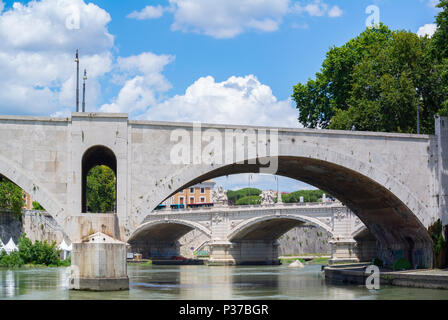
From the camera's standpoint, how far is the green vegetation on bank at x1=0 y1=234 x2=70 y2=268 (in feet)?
173

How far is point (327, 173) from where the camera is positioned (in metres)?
33.4

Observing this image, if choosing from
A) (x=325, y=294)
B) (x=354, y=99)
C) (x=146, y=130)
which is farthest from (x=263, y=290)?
(x=354, y=99)

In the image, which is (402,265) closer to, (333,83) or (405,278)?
(405,278)

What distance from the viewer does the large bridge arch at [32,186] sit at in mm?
27188

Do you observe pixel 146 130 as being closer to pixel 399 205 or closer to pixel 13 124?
pixel 13 124

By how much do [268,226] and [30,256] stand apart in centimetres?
2394

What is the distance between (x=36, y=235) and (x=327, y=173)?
34.9 metres

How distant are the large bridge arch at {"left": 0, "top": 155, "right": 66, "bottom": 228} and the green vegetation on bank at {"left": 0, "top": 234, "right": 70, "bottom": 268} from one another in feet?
89.0

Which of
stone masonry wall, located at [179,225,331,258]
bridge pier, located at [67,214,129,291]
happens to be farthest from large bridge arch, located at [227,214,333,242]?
bridge pier, located at [67,214,129,291]

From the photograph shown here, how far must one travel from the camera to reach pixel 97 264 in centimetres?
2623

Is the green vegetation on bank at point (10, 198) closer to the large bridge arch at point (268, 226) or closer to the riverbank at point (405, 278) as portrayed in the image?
the large bridge arch at point (268, 226)

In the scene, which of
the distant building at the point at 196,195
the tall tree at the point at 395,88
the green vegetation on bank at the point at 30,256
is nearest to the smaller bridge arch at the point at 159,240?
the green vegetation on bank at the point at 30,256

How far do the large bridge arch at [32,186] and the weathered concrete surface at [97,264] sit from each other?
170cm

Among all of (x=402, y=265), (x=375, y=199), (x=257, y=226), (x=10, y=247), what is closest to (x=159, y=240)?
(x=257, y=226)
